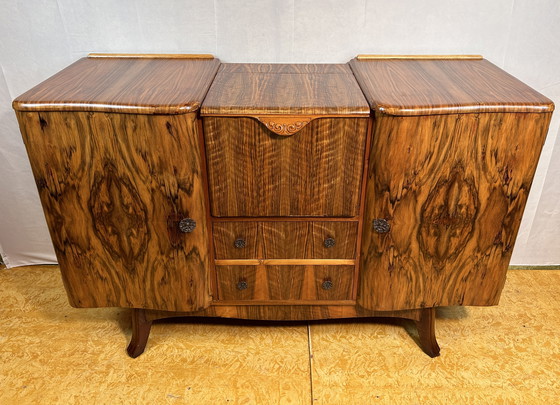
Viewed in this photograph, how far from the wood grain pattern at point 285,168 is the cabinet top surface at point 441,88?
0.34 feet

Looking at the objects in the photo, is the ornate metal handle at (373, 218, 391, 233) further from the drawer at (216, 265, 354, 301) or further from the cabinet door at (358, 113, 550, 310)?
the drawer at (216, 265, 354, 301)

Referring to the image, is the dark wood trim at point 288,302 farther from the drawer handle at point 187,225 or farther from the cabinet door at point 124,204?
the drawer handle at point 187,225

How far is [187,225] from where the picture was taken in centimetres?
111

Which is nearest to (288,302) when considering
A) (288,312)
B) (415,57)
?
(288,312)

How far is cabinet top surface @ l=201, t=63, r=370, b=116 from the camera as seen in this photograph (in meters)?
0.99

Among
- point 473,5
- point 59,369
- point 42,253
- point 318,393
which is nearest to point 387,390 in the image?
point 318,393

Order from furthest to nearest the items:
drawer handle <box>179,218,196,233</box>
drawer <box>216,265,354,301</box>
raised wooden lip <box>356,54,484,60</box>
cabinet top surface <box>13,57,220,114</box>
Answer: raised wooden lip <box>356,54,484,60</box>
drawer <box>216,265,354,301</box>
drawer handle <box>179,218,196,233</box>
cabinet top surface <box>13,57,220,114</box>

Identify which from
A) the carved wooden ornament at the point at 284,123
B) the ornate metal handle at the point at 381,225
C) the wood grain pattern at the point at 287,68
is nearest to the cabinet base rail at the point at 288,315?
the ornate metal handle at the point at 381,225

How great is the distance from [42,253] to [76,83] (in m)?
0.85

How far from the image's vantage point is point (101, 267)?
118 cm

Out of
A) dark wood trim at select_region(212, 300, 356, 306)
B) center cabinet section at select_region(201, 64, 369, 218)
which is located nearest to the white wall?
center cabinet section at select_region(201, 64, 369, 218)

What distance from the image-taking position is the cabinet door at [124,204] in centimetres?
100

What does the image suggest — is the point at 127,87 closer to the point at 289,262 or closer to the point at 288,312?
the point at 289,262

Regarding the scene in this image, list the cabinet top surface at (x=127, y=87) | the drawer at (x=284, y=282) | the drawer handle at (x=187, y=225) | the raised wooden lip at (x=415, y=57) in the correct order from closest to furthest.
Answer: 1. the cabinet top surface at (x=127, y=87)
2. the drawer handle at (x=187, y=225)
3. the drawer at (x=284, y=282)
4. the raised wooden lip at (x=415, y=57)
